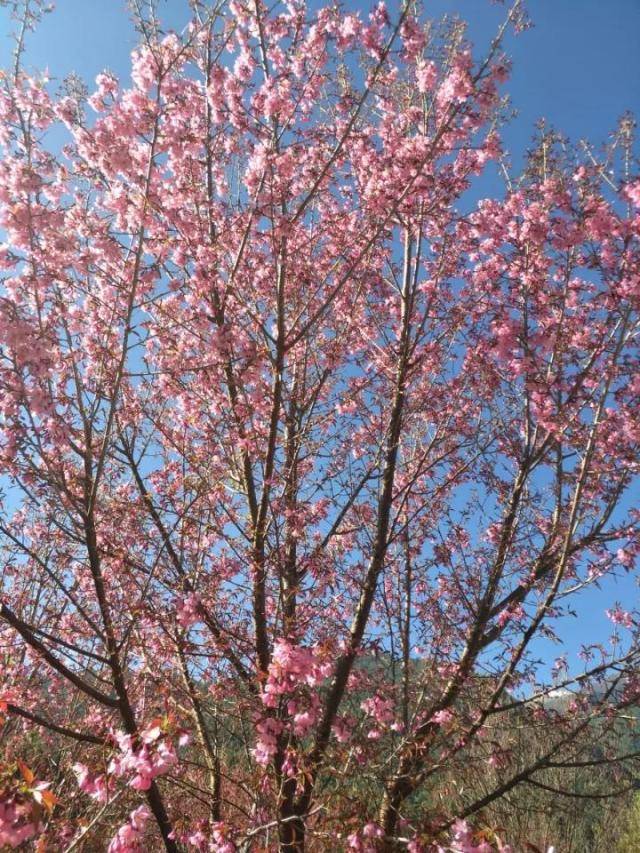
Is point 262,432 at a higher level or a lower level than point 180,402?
lower

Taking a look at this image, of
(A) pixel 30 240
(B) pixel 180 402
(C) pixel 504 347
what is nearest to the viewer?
(A) pixel 30 240

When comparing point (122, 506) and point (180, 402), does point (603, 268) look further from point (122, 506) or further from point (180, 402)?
point (122, 506)

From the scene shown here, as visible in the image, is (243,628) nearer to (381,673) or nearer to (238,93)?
(381,673)

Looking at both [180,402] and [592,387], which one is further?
[180,402]

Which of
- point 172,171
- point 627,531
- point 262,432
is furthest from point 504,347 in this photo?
point 172,171

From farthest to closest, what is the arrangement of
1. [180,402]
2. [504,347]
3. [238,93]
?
[180,402] < [504,347] < [238,93]

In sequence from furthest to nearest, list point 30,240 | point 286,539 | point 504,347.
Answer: point 504,347, point 286,539, point 30,240

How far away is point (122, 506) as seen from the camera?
6.17 m

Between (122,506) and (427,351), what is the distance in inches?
147

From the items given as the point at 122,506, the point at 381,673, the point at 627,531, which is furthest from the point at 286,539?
the point at 627,531

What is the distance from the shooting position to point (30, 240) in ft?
14.2

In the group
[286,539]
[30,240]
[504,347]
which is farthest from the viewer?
[504,347]

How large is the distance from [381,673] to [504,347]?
13.2 ft

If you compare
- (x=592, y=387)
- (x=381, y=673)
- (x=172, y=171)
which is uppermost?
(x=172, y=171)
